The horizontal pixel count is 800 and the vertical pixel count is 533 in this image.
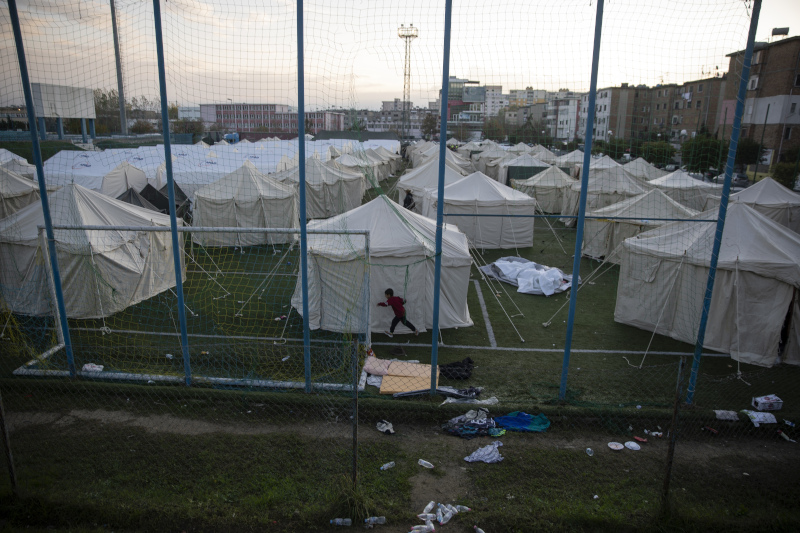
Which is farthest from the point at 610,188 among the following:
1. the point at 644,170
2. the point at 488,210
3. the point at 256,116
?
the point at 256,116

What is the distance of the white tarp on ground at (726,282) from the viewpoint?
8906 mm

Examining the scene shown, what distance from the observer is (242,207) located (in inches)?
689

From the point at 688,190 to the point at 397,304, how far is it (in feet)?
52.7

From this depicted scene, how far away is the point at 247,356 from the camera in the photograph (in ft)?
29.0

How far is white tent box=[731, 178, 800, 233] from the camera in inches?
651

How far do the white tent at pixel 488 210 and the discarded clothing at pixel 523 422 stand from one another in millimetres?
10454

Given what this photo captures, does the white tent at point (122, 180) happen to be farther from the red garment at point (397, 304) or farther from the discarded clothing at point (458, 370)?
the discarded clothing at point (458, 370)

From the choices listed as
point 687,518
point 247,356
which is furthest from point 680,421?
point 247,356

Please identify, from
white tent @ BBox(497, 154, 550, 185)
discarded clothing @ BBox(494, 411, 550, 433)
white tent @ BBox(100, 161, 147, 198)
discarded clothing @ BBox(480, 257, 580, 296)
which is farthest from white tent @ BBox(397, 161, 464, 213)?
discarded clothing @ BBox(494, 411, 550, 433)

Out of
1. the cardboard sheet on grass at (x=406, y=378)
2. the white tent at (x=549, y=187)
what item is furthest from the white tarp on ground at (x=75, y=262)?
the white tent at (x=549, y=187)

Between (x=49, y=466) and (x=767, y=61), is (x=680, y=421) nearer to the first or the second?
(x=49, y=466)

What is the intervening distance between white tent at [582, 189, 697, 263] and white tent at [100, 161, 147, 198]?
672 inches

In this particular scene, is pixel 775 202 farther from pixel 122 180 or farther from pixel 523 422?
pixel 122 180

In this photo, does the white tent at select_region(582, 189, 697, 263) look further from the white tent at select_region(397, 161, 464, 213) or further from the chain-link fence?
the white tent at select_region(397, 161, 464, 213)
